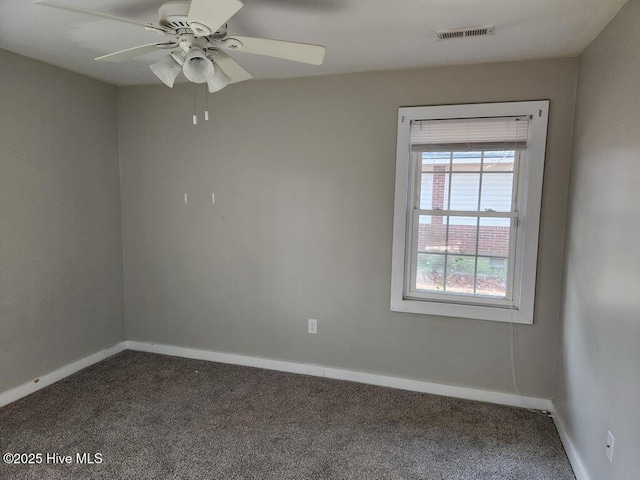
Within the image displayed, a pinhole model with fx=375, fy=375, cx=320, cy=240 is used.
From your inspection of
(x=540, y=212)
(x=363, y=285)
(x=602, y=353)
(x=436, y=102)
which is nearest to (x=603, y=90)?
→ (x=540, y=212)

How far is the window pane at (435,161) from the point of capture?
2688 millimetres

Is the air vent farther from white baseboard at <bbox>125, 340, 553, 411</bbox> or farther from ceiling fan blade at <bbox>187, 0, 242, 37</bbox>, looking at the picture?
white baseboard at <bbox>125, 340, 553, 411</bbox>

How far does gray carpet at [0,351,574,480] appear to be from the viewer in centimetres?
199

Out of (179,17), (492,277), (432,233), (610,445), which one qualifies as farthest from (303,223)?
(610,445)

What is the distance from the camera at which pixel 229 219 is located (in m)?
3.16

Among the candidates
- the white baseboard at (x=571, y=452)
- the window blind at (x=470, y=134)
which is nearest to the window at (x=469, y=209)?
the window blind at (x=470, y=134)

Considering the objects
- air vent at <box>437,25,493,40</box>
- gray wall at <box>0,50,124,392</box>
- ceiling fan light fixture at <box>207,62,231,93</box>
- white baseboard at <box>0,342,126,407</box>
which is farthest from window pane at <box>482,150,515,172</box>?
white baseboard at <box>0,342,126,407</box>

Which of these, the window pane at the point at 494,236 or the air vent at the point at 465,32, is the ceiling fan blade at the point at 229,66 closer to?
the air vent at the point at 465,32

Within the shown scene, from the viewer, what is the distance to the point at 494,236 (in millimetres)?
2648

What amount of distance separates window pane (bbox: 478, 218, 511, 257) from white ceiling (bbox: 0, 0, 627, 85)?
1.08m

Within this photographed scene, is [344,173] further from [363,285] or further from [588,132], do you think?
[588,132]

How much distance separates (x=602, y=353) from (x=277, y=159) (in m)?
2.39

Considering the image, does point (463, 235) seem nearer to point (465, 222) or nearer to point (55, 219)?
point (465, 222)

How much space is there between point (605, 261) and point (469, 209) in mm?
991
